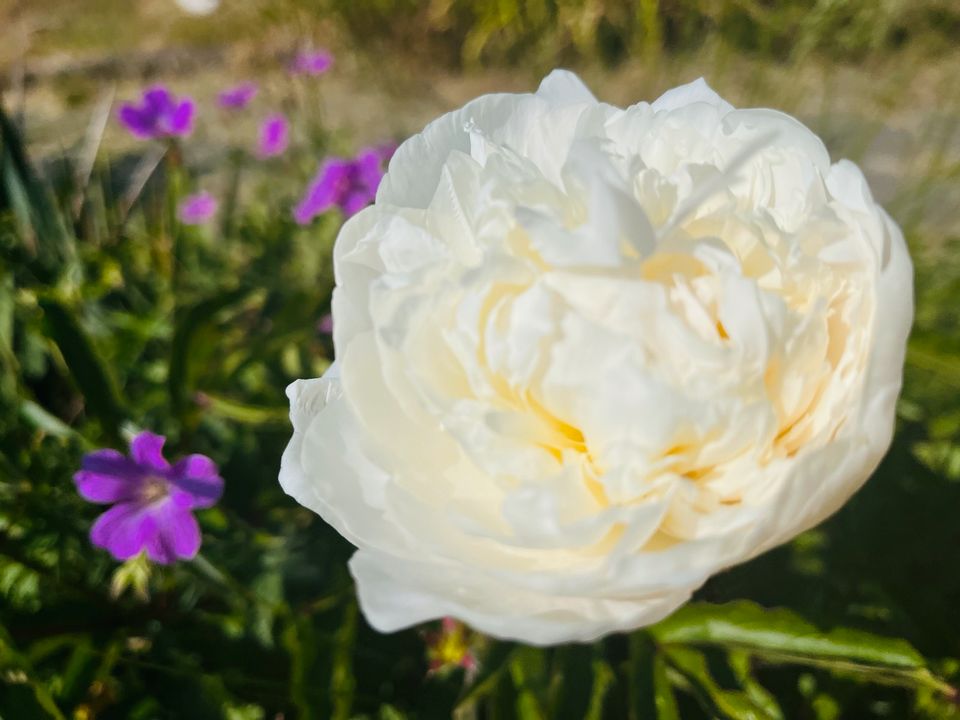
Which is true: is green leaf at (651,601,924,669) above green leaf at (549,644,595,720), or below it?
above

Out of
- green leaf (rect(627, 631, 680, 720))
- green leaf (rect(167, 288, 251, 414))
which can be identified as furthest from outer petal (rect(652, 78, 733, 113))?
green leaf (rect(167, 288, 251, 414))

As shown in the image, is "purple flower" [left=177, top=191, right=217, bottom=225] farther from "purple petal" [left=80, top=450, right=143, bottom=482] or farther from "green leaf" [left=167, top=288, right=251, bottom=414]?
"purple petal" [left=80, top=450, right=143, bottom=482]

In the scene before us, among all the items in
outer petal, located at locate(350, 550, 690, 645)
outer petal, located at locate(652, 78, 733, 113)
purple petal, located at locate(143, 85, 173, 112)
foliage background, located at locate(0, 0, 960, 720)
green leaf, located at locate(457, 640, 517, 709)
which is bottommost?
foliage background, located at locate(0, 0, 960, 720)

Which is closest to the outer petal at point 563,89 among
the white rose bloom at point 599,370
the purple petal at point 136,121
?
the white rose bloom at point 599,370

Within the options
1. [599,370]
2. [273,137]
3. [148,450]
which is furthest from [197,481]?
[273,137]

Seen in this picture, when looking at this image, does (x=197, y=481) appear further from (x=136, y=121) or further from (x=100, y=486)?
(x=136, y=121)

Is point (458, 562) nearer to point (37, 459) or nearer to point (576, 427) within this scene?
→ point (576, 427)

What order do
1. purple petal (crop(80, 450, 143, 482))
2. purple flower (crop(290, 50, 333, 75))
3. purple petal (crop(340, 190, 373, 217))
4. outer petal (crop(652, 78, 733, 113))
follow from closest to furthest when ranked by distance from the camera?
outer petal (crop(652, 78, 733, 113)), purple petal (crop(80, 450, 143, 482)), purple petal (crop(340, 190, 373, 217)), purple flower (crop(290, 50, 333, 75))

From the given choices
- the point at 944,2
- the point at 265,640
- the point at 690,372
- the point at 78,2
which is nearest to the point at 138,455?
the point at 265,640

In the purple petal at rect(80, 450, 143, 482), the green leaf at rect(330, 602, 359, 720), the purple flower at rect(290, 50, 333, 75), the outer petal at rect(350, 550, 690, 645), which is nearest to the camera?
the outer petal at rect(350, 550, 690, 645)
